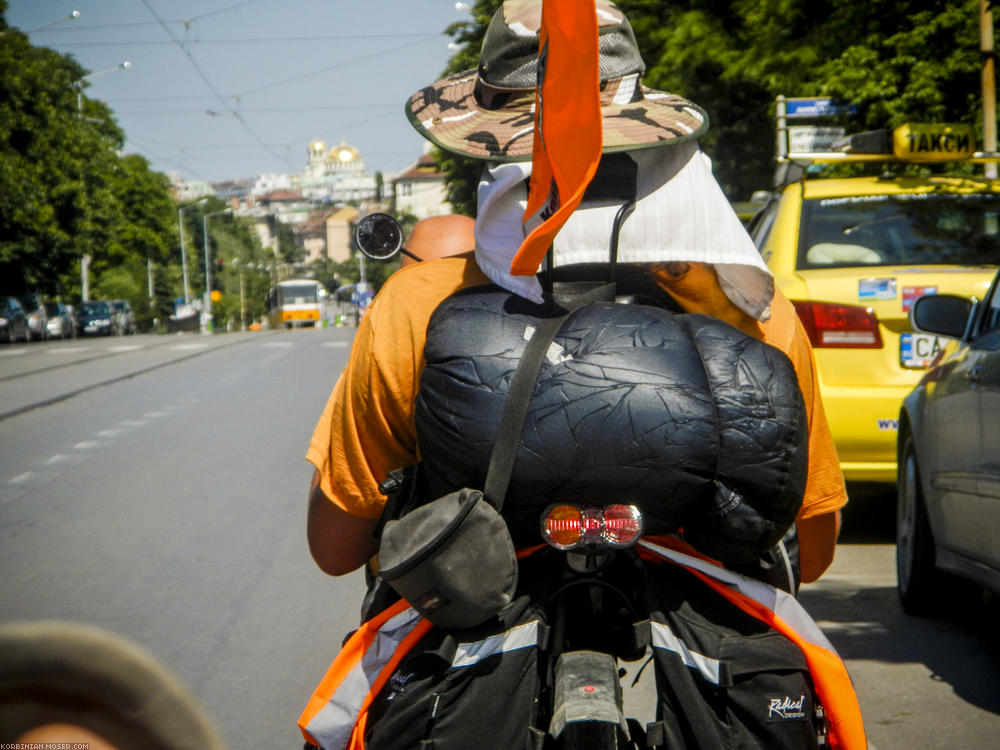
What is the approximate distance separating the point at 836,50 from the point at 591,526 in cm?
1207

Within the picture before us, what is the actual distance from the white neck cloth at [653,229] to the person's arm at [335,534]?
1.55 feet

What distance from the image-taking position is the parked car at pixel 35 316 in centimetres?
4512

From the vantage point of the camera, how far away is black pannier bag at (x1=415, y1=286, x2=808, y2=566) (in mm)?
1679

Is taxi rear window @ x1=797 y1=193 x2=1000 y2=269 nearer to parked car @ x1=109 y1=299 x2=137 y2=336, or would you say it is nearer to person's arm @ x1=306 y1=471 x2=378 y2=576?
person's arm @ x1=306 y1=471 x2=378 y2=576

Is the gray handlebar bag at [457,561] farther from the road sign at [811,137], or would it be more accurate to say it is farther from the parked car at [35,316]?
the parked car at [35,316]

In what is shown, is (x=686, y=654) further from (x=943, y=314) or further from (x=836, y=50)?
(x=836, y=50)

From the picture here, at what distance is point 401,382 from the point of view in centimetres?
189

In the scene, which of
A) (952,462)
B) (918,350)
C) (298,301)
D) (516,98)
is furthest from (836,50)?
(298,301)

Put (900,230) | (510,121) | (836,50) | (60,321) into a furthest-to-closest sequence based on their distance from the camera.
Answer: (60,321)
(836,50)
(900,230)
(510,121)

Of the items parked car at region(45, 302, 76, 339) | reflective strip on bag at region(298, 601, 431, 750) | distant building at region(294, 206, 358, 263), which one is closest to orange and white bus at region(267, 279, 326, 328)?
parked car at region(45, 302, 76, 339)

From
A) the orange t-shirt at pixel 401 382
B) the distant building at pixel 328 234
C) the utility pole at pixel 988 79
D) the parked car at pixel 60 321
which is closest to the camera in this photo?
the orange t-shirt at pixel 401 382

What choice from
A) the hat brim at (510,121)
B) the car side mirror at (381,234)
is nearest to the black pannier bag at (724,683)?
the hat brim at (510,121)

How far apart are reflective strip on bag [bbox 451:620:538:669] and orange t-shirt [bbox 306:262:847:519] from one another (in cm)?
34

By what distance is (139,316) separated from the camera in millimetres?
70562
